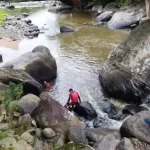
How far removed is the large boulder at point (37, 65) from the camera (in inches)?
597

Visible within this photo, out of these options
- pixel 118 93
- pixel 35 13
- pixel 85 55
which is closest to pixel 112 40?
pixel 85 55

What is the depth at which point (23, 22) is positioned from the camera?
103ft

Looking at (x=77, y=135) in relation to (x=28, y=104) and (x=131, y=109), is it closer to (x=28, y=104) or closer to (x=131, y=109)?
(x=28, y=104)

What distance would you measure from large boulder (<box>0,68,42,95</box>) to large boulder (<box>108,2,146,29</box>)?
1642 centimetres

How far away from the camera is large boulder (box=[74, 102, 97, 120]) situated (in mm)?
12273

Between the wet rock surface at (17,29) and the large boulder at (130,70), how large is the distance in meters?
12.4

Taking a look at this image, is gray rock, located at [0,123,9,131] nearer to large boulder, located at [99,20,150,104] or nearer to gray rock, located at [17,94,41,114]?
gray rock, located at [17,94,41,114]

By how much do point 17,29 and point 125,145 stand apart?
21.4m

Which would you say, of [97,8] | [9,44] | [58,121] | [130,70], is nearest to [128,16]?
[97,8]

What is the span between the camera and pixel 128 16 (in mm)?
27891

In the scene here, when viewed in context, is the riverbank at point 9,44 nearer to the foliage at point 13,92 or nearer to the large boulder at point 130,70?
the large boulder at point 130,70

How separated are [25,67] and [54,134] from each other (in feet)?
20.0

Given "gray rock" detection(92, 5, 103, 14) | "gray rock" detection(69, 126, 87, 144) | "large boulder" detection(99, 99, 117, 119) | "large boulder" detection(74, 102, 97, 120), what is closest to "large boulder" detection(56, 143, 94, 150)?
"gray rock" detection(69, 126, 87, 144)

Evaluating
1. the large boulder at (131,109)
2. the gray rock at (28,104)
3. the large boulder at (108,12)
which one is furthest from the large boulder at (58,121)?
the large boulder at (108,12)
